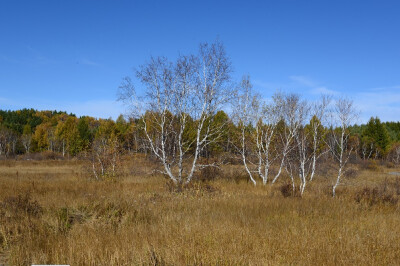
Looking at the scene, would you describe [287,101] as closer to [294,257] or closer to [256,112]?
[256,112]

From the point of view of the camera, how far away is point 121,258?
4258 mm

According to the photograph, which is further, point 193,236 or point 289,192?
point 289,192

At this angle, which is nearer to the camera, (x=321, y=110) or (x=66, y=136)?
(x=321, y=110)

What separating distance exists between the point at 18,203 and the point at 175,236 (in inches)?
182

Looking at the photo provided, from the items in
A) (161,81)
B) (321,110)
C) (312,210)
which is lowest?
(312,210)

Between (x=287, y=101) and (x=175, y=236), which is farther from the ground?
(x=287, y=101)

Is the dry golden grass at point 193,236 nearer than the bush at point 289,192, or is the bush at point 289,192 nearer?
the dry golden grass at point 193,236

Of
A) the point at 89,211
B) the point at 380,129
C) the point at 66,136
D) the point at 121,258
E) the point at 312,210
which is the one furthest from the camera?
the point at 66,136

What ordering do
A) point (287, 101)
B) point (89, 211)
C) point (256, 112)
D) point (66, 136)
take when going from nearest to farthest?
1. point (89, 211)
2. point (287, 101)
3. point (256, 112)
4. point (66, 136)

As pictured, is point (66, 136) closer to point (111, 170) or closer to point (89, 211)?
point (111, 170)

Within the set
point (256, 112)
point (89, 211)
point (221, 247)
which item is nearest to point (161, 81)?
point (256, 112)

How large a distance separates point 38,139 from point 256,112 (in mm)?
63180

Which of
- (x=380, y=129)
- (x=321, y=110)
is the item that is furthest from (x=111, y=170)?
(x=380, y=129)

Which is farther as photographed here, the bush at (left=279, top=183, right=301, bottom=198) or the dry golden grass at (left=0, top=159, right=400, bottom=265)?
the bush at (left=279, top=183, right=301, bottom=198)
